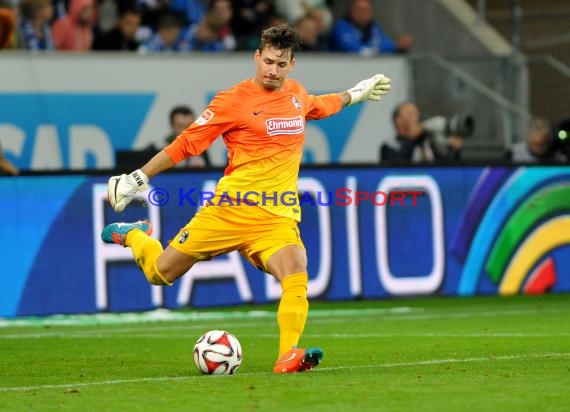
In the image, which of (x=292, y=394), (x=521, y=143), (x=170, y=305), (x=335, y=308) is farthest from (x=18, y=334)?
(x=521, y=143)

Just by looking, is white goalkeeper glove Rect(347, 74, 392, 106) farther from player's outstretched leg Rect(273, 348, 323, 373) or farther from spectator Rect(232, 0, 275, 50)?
spectator Rect(232, 0, 275, 50)

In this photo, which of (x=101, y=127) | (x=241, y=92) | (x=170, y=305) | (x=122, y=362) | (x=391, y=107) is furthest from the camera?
(x=391, y=107)

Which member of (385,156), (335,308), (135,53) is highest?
(135,53)

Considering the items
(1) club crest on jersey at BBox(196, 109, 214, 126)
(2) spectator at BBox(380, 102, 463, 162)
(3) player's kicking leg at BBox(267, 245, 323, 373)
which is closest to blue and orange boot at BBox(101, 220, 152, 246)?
(1) club crest on jersey at BBox(196, 109, 214, 126)

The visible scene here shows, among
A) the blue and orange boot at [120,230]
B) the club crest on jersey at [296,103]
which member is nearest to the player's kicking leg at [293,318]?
the club crest on jersey at [296,103]

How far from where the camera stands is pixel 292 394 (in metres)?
7.95

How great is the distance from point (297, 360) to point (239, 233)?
1043mm

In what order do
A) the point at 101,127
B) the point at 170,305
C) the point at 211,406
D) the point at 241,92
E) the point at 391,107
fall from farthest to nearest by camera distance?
the point at 391,107
the point at 101,127
the point at 170,305
the point at 241,92
the point at 211,406

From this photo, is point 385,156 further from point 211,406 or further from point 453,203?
point 211,406

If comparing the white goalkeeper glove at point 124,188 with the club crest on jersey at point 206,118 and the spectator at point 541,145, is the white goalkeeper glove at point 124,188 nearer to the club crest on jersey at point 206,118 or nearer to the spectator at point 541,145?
the club crest on jersey at point 206,118

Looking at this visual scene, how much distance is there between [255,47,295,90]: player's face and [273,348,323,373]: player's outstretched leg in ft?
6.04

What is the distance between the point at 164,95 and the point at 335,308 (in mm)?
4736

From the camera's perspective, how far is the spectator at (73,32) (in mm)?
19031

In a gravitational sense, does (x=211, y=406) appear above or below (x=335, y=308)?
above
